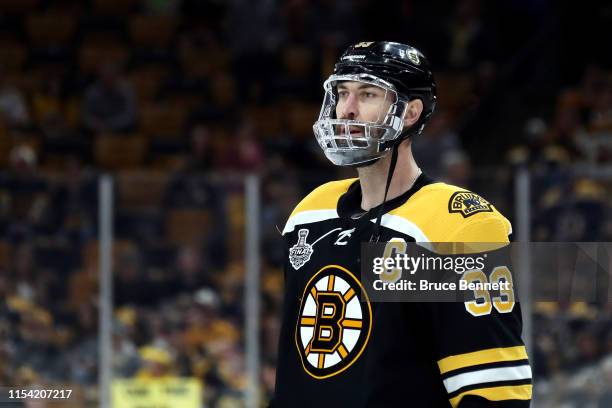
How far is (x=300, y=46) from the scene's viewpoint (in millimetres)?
10109

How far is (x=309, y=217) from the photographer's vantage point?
2.56 meters

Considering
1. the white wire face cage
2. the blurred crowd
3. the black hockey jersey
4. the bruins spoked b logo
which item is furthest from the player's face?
the blurred crowd

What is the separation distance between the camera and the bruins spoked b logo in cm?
230

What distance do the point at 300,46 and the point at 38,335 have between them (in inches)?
187

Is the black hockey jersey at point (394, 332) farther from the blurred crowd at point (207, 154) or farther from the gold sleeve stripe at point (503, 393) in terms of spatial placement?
the blurred crowd at point (207, 154)

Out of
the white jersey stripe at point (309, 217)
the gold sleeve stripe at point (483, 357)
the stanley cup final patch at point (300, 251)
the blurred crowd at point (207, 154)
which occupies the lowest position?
the gold sleeve stripe at point (483, 357)

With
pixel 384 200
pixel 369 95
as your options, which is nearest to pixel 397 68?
pixel 369 95

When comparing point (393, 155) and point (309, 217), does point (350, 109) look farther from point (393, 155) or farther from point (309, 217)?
point (309, 217)

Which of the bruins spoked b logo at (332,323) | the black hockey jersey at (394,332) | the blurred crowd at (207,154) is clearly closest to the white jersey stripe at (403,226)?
the black hockey jersey at (394,332)

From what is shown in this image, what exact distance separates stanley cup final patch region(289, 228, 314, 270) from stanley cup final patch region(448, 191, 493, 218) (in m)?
0.33

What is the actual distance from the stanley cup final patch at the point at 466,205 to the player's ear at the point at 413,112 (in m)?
0.23

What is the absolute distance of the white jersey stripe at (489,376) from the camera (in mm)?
2150

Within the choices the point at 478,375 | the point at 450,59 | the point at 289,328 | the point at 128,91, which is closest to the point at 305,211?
the point at 289,328

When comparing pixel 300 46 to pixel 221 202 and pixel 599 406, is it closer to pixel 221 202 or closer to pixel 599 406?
pixel 221 202
